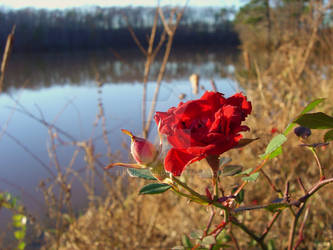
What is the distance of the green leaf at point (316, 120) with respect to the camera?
29cm

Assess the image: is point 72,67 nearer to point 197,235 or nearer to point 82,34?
point 82,34

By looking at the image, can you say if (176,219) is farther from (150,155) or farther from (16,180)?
(16,180)

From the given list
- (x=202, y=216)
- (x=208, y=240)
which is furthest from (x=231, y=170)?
(x=202, y=216)

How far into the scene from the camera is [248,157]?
137cm

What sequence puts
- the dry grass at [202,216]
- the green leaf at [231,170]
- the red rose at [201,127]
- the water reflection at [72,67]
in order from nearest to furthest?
the red rose at [201,127] → the green leaf at [231,170] → the dry grass at [202,216] → the water reflection at [72,67]

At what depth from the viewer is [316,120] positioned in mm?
291

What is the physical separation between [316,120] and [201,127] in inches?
4.7

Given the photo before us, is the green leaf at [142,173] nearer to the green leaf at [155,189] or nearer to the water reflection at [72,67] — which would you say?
the green leaf at [155,189]

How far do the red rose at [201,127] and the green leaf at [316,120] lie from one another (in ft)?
0.21

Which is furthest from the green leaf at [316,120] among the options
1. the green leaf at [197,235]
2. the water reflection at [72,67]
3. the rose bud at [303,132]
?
the water reflection at [72,67]

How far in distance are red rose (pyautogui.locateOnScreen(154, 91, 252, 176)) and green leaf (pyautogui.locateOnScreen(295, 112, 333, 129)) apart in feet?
0.21

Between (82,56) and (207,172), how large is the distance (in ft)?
38.1

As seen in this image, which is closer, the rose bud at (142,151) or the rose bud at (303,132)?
the rose bud at (142,151)

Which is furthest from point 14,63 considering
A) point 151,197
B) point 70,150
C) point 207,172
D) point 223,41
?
point 207,172
